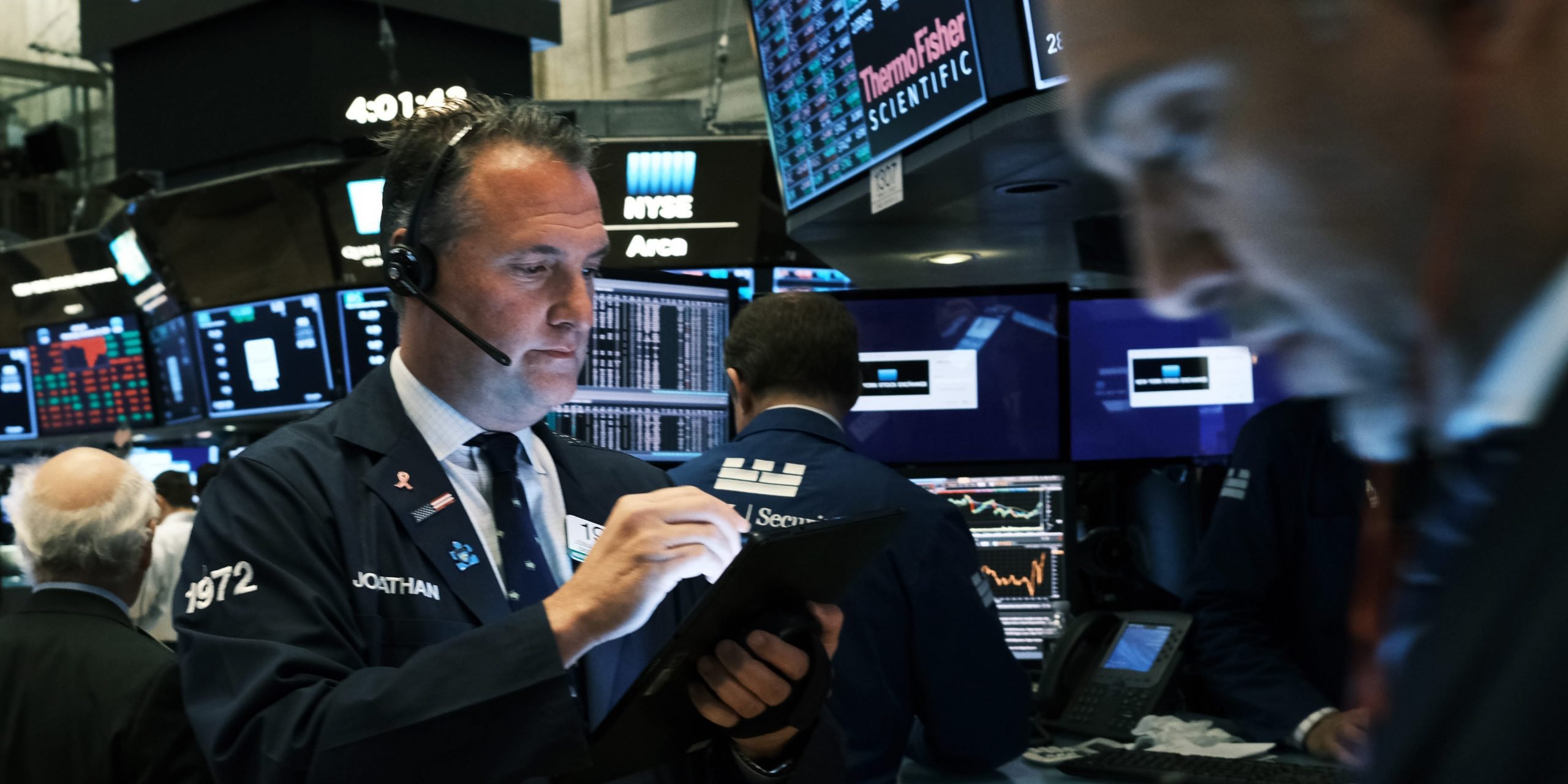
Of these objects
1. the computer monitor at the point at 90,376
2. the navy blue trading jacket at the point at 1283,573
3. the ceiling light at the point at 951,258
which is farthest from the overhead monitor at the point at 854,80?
the computer monitor at the point at 90,376

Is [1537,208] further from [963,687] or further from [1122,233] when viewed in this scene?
[1122,233]

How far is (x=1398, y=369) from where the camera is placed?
0.57m

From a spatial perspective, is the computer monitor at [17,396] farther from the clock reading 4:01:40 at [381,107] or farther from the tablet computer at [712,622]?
the tablet computer at [712,622]

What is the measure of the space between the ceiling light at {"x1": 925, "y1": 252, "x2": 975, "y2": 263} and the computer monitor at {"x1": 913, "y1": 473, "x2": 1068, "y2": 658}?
1365 millimetres

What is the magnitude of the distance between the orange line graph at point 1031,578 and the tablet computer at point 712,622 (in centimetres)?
220

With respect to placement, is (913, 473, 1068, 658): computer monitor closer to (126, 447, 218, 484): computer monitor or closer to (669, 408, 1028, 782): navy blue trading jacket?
(669, 408, 1028, 782): navy blue trading jacket

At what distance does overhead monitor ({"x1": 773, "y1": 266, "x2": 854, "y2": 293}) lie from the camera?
507 centimetres

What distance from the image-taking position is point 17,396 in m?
7.56

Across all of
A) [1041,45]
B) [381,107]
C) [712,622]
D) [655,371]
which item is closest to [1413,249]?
[712,622]

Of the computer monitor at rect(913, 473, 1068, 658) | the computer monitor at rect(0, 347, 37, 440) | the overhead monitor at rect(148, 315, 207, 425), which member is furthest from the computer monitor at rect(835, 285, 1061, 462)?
the computer monitor at rect(0, 347, 37, 440)

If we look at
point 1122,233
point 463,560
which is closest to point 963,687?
point 463,560

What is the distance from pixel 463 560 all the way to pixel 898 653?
1.30 meters

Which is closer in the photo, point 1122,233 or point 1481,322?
point 1481,322

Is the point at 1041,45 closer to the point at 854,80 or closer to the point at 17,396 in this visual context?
the point at 854,80
